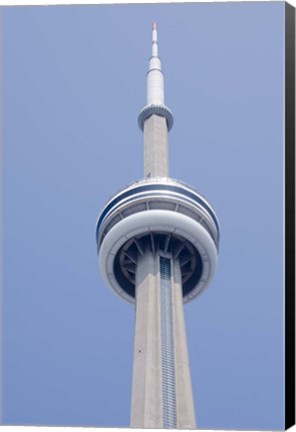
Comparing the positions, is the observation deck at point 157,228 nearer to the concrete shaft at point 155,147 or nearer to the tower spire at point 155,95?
the concrete shaft at point 155,147

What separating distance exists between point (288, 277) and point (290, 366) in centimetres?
396

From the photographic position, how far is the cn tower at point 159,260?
59.6m

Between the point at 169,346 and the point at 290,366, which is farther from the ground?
the point at 169,346

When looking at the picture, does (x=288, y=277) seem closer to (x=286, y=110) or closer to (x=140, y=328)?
(x=286, y=110)

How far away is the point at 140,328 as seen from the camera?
2467 inches

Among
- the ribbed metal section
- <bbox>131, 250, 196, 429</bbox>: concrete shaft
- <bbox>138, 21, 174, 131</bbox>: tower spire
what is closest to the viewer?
<bbox>131, 250, 196, 429</bbox>: concrete shaft

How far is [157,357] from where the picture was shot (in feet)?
Result: 195

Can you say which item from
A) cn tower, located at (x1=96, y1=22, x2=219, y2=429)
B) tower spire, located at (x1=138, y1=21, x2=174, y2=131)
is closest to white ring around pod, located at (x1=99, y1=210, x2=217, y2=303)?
cn tower, located at (x1=96, y1=22, x2=219, y2=429)

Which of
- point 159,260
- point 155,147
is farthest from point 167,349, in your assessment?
point 155,147

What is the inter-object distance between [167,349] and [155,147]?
2434 cm

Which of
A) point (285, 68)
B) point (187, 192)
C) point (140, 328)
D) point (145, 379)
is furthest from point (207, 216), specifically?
point (285, 68)

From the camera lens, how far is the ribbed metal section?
55469 millimetres

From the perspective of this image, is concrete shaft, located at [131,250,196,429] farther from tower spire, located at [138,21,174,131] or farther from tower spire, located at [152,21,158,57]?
tower spire, located at [152,21,158,57]

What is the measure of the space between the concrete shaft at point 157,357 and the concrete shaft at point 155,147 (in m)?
10.7
